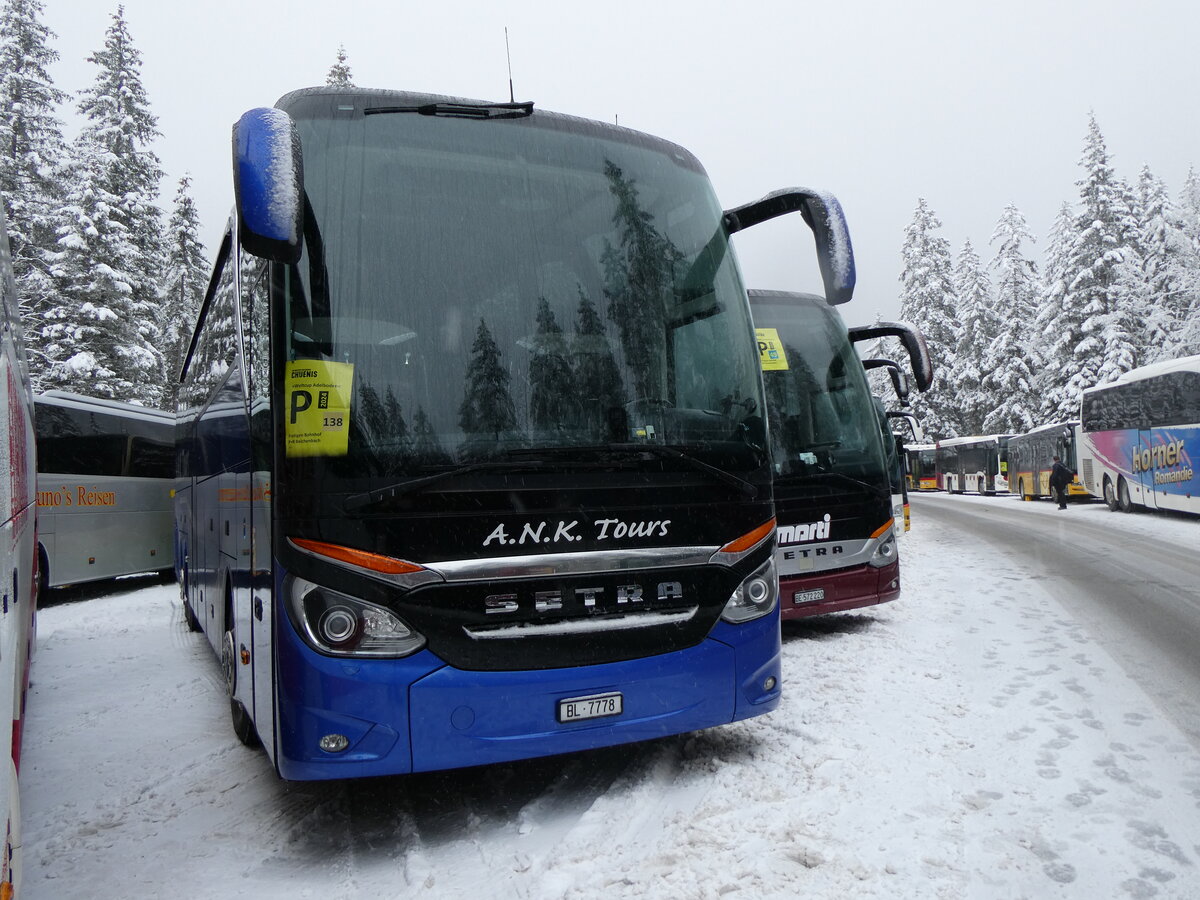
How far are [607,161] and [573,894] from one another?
3.37 meters

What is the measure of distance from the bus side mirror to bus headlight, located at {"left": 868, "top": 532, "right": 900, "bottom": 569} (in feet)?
20.6

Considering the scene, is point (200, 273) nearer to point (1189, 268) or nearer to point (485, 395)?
point (485, 395)

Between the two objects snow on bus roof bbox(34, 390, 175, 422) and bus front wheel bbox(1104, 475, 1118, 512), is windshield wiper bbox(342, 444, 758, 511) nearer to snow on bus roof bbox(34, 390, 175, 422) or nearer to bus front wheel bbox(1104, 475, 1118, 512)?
snow on bus roof bbox(34, 390, 175, 422)

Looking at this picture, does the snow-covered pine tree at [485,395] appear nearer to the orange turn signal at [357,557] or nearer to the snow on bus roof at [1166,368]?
the orange turn signal at [357,557]

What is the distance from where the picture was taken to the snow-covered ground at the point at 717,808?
3418 millimetres

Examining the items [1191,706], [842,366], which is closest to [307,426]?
[1191,706]

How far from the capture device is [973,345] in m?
56.2

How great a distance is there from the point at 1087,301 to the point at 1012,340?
29.6 feet

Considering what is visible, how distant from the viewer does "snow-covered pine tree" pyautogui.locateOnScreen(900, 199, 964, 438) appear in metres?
58.2

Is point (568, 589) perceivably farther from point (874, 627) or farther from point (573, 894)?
point (874, 627)

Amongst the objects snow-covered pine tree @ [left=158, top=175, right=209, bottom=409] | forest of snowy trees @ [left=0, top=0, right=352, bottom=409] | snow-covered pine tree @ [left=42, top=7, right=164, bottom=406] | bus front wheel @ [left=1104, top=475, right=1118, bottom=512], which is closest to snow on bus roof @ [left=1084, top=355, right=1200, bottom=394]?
bus front wheel @ [left=1104, top=475, right=1118, bottom=512]

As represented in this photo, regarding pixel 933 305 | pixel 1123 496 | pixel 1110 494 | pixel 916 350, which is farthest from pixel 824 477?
pixel 933 305

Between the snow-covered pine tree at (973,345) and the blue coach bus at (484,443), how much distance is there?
55.1 metres

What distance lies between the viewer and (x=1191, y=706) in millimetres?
5684
